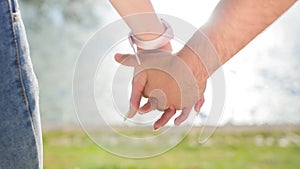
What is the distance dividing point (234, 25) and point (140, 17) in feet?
0.74

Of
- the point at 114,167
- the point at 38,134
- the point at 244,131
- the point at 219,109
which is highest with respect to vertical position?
the point at 38,134

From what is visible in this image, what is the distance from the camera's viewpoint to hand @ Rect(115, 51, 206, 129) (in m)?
1.37

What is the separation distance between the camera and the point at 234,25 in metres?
1.31

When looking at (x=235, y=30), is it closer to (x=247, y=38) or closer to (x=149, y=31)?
(x=247, y=38)

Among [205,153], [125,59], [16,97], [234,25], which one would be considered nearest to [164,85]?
[125,59]

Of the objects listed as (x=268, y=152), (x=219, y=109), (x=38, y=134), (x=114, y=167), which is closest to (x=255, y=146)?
(x=268, y=152)

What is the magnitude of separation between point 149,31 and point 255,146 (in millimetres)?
3314

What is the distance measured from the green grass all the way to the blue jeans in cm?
263

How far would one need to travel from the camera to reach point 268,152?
14.6ft

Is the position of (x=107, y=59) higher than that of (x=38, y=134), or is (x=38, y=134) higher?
(x=38, y=134)

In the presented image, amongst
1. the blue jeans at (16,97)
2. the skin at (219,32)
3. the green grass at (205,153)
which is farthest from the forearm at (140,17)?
the green grass at (205,153)

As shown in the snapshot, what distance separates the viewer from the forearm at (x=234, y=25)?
4.16 feet

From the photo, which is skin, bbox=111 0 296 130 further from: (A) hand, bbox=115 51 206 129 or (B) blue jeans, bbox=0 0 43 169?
(B) blue jeans, bbox=0 0 43 169

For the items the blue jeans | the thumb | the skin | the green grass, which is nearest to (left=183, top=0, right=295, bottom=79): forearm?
the skin
